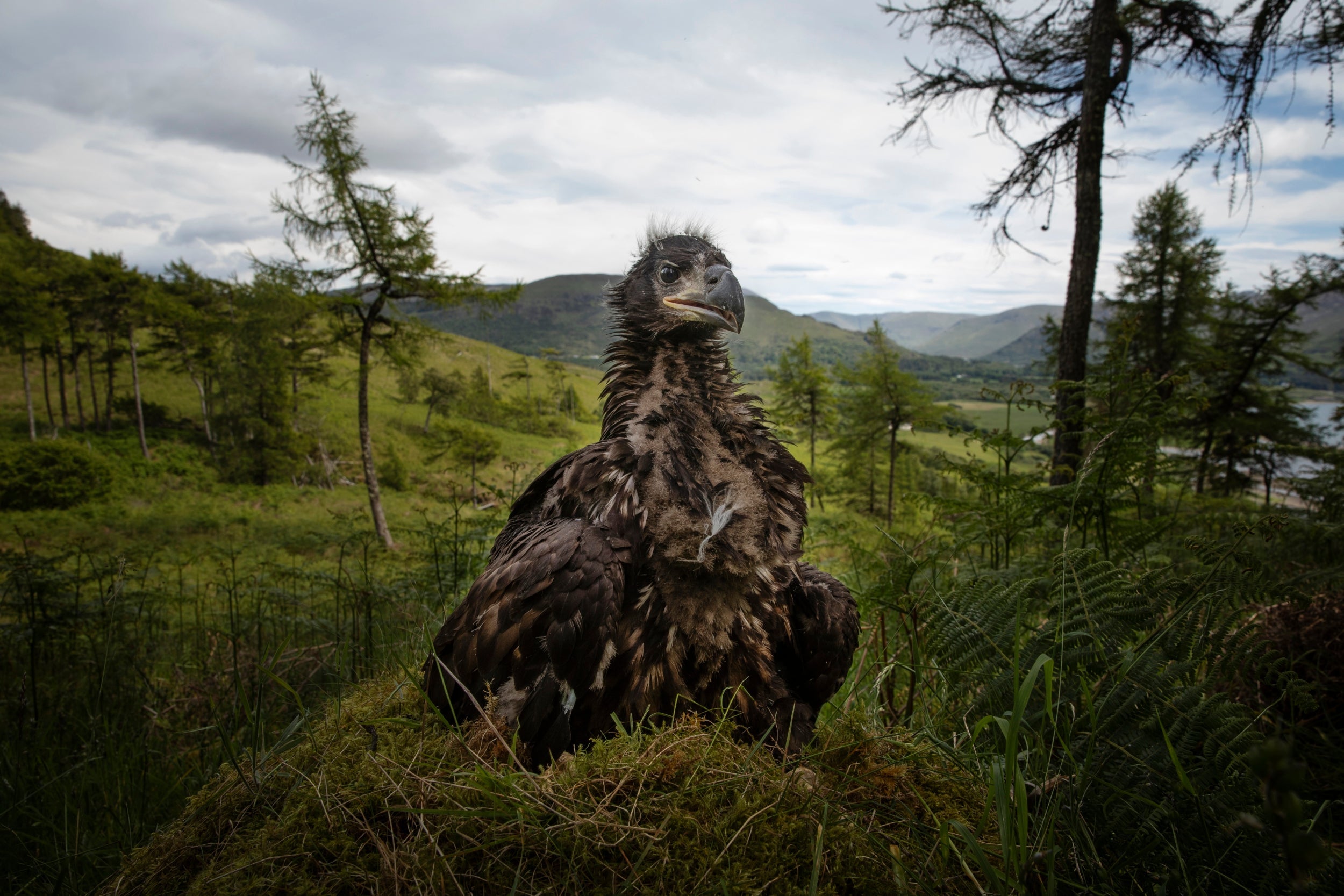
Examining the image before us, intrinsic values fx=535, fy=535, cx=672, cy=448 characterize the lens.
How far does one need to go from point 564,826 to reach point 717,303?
220 cm

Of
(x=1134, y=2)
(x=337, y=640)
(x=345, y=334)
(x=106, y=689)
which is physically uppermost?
(x=1134, y=2)

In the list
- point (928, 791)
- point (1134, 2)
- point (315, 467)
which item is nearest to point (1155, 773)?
point (928, 791)

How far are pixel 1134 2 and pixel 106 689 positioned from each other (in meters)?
16.3

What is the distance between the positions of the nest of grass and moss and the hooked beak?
5.89 ft

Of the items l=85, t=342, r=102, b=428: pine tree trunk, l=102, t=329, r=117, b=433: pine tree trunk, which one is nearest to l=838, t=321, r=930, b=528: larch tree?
l=102, t=329, r=117, b=433: pine tree trunk

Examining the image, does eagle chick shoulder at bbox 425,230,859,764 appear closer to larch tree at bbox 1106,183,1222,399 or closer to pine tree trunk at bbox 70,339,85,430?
larch tree at bbox 1106,183,1222,399

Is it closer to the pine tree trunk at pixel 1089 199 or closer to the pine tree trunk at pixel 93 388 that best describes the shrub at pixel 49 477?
the pine tree trunk at pixel 93 388

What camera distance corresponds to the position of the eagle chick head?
2.67 metres

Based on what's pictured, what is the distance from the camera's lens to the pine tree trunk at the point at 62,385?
3547 centimetres

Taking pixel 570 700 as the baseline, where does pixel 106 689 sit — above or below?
below

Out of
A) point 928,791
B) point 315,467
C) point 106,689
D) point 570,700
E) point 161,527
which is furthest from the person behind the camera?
point 315,467

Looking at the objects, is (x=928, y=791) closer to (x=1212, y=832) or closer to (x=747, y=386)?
(x=1212, y=832)

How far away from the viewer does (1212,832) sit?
139 centimetres

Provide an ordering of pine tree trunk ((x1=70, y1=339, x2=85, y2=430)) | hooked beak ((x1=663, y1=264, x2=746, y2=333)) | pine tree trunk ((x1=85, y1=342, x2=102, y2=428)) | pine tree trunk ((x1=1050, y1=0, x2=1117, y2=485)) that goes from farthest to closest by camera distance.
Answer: pine tree trunk ((x1=85, y1=342, x2=102, y2=428)) → pine tree trunk ((x1=70, y1=339, x2=85, y2=430)) → pine tree trunk ((x1=1050, y1=0, x2=1117, y2=485)) → hooked beak ((x1=663, y1=264, x2=746, y2=333))
